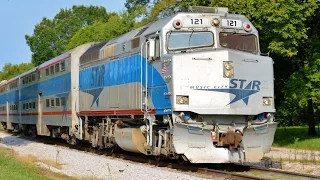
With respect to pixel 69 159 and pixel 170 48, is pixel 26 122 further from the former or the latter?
pixel 170 48

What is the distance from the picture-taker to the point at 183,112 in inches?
531

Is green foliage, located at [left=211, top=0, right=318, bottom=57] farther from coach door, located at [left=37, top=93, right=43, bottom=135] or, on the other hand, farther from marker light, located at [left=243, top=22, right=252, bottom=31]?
coach door, located at [left=37, top=93, right=43, bottom=135]

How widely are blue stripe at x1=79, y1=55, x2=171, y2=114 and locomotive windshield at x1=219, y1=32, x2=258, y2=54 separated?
2252 millimetres

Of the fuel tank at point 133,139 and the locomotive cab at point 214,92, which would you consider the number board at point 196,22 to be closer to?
the locomotive cab at point 214,92

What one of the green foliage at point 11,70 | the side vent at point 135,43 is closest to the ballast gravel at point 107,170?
the side vent at point 135,43

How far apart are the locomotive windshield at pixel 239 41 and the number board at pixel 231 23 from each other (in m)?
0.28

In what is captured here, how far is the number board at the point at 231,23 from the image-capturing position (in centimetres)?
1476

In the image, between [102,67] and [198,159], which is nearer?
[198,159]

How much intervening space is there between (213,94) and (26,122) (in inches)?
918

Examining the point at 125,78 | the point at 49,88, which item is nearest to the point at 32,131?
the point at 49,88

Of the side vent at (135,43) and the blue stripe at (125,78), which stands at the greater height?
the side vent at (135,43)

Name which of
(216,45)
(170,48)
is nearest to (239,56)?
(216,45)

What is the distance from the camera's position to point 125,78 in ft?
56.9

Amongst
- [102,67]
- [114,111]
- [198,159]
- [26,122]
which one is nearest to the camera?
[198,159]
